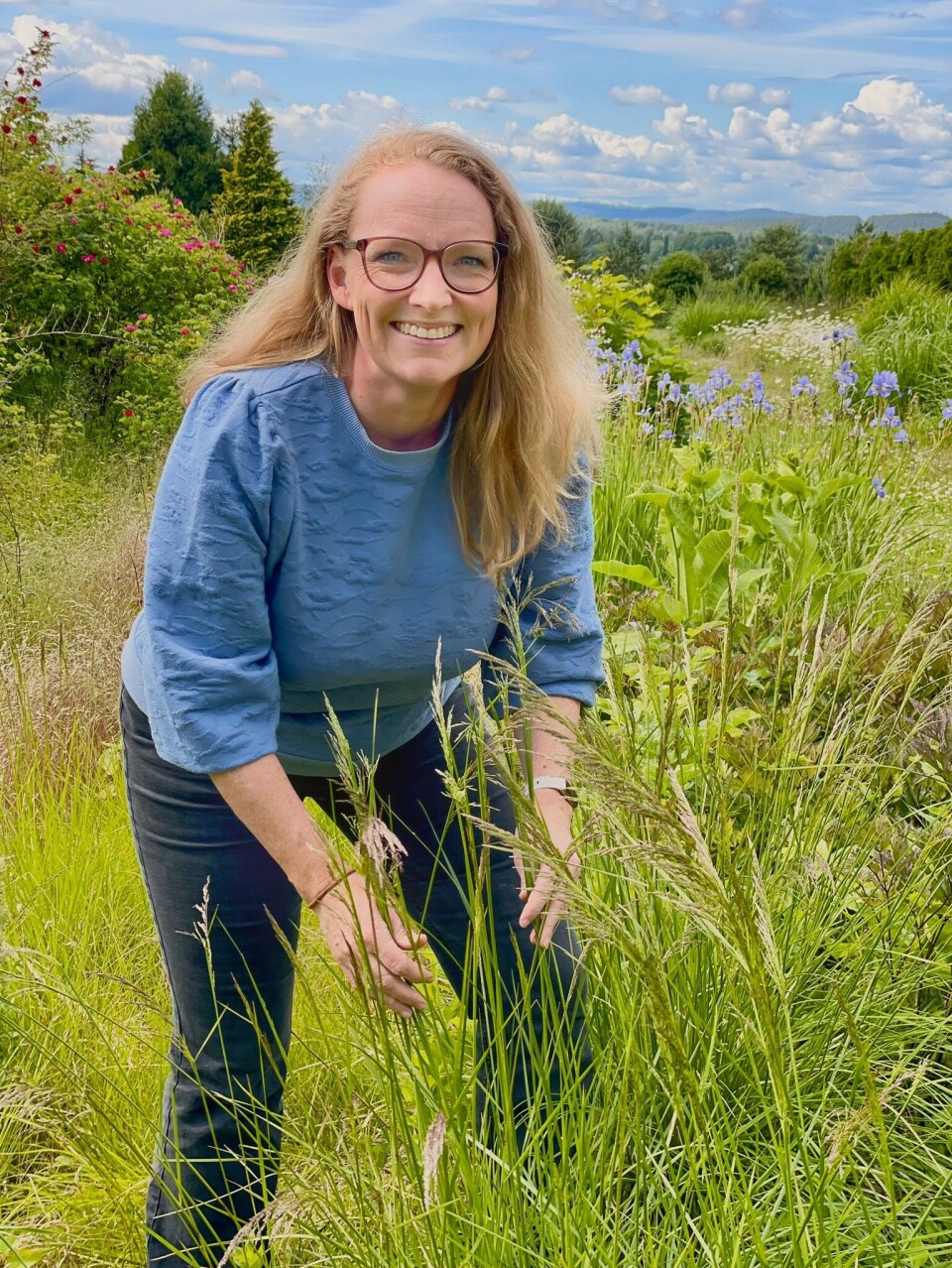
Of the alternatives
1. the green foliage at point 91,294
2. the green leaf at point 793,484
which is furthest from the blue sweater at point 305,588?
the green foliage at point 91,294

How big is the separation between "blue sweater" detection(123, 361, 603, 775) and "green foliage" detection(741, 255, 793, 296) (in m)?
20.1

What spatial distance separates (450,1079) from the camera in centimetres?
133

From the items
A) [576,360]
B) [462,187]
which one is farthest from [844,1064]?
[462,187]

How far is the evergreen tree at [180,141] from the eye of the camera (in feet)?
71.9

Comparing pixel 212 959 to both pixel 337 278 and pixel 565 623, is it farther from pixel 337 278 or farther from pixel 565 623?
pixel 337 278

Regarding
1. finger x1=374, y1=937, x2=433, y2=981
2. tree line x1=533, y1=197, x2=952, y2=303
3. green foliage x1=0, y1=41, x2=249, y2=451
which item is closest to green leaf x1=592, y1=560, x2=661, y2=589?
finger x1=374, y1=937, x2=433, y2=981

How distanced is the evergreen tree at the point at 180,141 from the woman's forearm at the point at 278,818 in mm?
22171

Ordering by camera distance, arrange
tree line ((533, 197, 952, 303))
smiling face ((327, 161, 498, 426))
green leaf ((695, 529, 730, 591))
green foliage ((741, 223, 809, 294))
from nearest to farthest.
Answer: smiling face ((327, 161, 498, 426))
green leaf ((695, 529, 730, 591))
tree line ((533, 197, 952, 303))
green foliage ((741, 223, 809, 294))

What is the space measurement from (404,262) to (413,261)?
0.01 metres

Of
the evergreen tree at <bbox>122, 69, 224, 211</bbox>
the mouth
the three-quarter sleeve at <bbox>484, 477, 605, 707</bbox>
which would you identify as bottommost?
the three-quarter sleeve at <bbox>484, 477, 605, 707</bbox>

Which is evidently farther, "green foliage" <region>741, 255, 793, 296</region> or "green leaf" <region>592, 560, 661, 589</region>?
"green foliage" <region>741, 255, 793, 296</region>

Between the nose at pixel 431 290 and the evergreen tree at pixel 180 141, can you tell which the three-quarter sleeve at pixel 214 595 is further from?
the evergreen tree at pixel 180 141

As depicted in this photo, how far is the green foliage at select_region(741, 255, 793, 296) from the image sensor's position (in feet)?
68.0

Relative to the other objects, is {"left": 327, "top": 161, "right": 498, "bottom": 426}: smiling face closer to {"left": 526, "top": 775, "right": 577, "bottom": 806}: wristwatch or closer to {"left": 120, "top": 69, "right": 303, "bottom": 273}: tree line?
{"left": 526, "top": 775, "right": 577, "bottom": 806}: wristwatch
